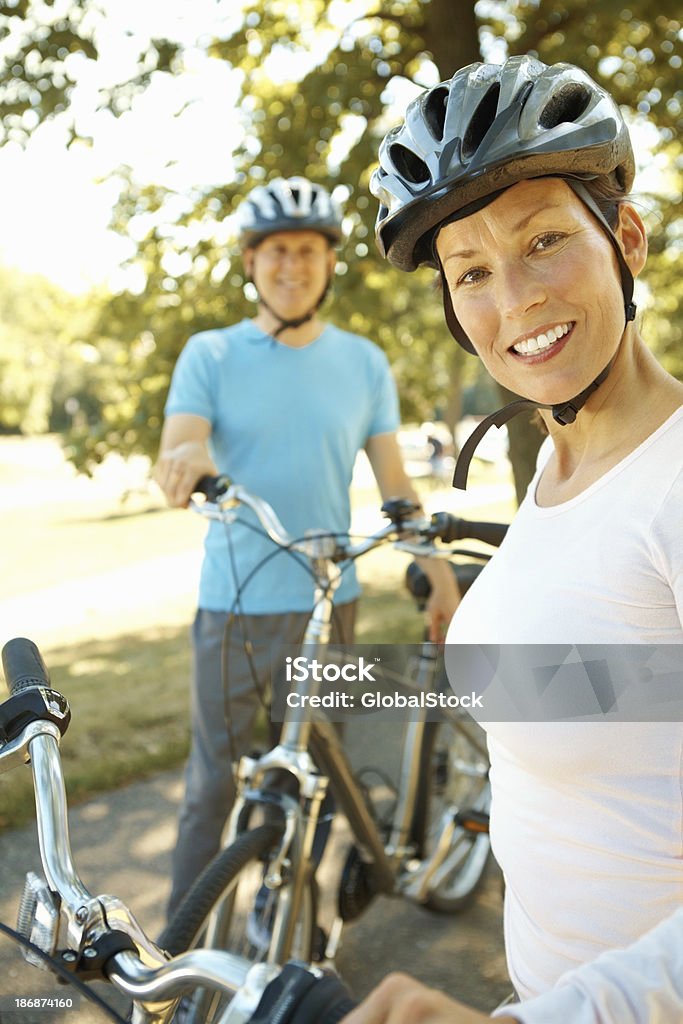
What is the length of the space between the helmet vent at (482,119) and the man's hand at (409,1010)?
4.24 ft

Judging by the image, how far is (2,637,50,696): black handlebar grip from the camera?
137 centimetres

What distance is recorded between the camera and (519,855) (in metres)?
1.46

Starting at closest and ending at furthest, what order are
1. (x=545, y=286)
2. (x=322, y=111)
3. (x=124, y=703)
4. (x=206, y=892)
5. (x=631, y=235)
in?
(x=545, y=286) < (x=631, y=235) < (x=206, y=892) < (x=322, y=111) < (x=124, y=703)

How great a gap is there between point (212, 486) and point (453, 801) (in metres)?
1.89

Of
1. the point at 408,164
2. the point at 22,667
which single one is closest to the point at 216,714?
the point at 22,667

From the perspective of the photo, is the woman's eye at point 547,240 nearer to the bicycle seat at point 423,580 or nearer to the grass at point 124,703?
the bicycle seat at point 423,580

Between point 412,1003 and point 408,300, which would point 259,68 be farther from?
point 412,1003

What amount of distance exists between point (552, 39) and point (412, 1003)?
540cm

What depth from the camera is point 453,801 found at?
3.88m

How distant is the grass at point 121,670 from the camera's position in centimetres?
512

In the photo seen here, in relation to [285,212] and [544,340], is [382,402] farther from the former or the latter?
[544,340]

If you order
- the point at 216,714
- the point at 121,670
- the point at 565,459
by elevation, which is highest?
the point at 565,459

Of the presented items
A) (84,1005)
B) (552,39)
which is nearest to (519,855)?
(84,1005)

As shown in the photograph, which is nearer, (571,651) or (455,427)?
(571,651)
